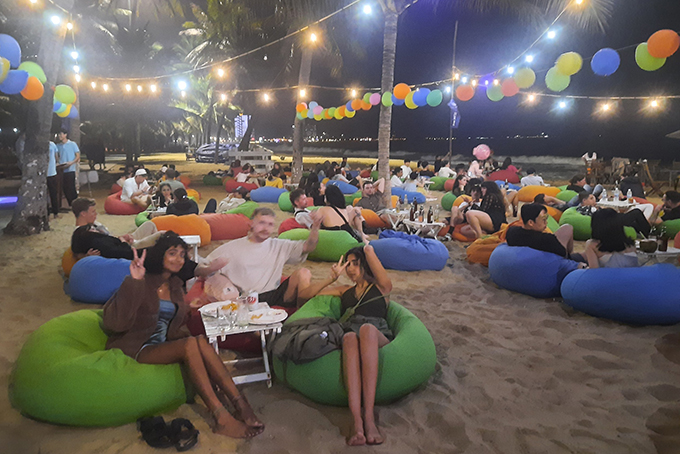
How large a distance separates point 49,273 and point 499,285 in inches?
217

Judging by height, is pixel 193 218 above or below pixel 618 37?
below

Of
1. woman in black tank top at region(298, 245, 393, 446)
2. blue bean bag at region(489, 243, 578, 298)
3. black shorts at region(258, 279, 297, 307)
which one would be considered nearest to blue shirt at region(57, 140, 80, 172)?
black shorts at region(258, 279, 297, 307)

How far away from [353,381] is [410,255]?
12.1 feet

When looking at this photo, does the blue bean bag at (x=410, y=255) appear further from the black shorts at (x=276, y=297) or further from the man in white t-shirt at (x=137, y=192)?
the man in white t-shirt at (x=137, y=192)

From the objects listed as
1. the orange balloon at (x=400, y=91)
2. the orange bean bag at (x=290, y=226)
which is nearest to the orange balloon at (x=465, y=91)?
the orange balloon at (x=400, y=91)

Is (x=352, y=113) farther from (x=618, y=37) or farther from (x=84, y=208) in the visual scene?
(x=618, y=37)

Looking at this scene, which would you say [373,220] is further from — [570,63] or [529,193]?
[529,193]

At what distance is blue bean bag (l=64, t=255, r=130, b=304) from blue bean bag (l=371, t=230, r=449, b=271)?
3215mm

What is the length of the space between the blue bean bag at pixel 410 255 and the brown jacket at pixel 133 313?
149 inches

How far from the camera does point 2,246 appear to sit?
7082mm

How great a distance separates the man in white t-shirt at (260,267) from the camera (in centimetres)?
378

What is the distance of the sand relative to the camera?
8.45 feet

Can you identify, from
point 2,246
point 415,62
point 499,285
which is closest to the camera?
point 499,285


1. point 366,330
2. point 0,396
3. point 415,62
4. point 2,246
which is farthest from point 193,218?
point 415,62
